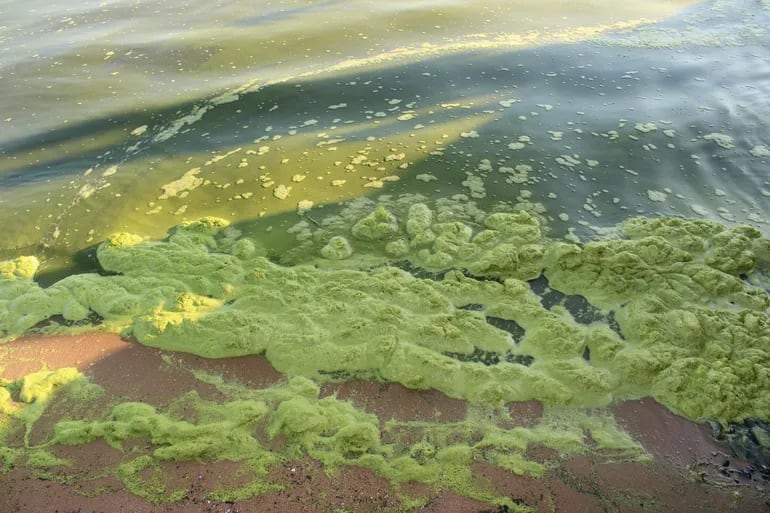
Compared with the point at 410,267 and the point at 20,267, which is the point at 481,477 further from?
the point at 20,267

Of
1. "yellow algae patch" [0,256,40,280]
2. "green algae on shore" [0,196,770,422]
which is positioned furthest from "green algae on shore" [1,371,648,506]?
"yellow algae patch" [0,256,40,280]

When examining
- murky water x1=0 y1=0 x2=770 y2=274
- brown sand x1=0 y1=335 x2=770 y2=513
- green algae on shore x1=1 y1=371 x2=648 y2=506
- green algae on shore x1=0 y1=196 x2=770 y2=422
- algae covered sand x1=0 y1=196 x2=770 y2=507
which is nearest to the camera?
brown sand x1=0 y1=335 x2=770 y2=513

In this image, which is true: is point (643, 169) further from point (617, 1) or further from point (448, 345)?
point (617, 1)

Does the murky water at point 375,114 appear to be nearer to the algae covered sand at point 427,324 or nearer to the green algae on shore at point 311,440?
the algae covered sand at point 427,324

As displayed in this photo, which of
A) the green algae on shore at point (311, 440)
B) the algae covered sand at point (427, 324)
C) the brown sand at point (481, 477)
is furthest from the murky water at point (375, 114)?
the brown sand at point (481, 477)

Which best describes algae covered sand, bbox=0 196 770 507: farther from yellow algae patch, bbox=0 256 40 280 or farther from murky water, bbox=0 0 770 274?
murky water, bbox=0 0 770 274

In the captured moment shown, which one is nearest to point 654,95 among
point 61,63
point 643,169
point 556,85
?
point 556,85

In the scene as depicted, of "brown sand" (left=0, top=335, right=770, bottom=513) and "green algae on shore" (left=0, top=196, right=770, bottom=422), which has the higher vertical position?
"green algae on shore" (left=0, top=196, right=770, bottom=422)
